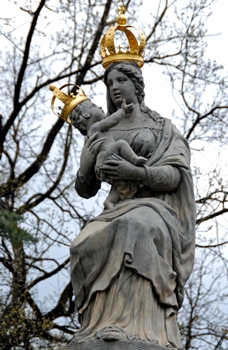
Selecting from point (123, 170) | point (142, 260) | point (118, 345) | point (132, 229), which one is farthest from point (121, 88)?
point (118, 345)

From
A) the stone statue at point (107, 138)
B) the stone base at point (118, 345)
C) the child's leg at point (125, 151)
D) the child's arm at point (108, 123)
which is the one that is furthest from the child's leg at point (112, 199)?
the stone base at point (118, 345)

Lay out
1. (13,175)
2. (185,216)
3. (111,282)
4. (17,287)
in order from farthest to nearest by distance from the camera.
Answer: (13,175) → (17,287) → (185,216) → (111,282)

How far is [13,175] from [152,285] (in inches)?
353

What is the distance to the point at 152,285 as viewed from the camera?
28.2ft

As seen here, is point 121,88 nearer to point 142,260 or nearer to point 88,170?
point 88,170

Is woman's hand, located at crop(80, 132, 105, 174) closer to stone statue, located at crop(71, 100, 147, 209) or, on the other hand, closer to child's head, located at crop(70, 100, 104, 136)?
stone statue, located at crop(71, 100, 147, 209)

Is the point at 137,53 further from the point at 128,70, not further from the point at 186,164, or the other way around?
the point at 186,164

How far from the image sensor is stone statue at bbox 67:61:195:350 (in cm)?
851

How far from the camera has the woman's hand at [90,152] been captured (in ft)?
30.3

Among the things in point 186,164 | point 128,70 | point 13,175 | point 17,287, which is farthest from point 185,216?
point 13,175

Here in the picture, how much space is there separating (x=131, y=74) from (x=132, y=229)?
1.48m

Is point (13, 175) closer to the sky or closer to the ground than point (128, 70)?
closer to the sky

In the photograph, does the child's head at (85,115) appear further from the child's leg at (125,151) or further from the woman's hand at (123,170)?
the woman's hand at (123,170)

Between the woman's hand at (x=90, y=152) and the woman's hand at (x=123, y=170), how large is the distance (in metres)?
0.23
